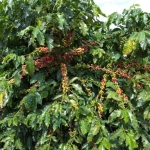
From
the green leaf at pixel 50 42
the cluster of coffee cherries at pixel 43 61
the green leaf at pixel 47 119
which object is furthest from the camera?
the cluster of coffee cherries at pixel 43 61

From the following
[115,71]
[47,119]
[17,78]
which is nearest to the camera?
[47,119]

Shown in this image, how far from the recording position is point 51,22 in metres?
2.25

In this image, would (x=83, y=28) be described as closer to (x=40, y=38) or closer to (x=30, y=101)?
(x=40, y=38)

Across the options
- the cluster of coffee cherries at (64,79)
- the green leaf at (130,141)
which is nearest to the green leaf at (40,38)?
the cluster of coffee cherries at (64,79)

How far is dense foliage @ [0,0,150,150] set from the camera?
86.4 inches

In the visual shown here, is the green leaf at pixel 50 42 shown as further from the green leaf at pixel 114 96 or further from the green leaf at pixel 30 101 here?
the green leaf at pixel 114 96

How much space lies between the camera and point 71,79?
7.78ft

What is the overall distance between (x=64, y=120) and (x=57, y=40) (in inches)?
25.1

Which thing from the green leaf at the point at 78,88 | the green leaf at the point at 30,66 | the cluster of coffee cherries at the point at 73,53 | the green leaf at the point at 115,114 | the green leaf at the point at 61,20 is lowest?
the green leaf at the point at 115,114

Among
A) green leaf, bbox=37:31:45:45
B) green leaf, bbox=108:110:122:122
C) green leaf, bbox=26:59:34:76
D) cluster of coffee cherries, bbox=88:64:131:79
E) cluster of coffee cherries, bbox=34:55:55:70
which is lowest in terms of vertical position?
green leaf, bbox=108:110:122:122

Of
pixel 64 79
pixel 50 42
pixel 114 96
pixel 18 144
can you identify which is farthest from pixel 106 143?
pixel 50 42

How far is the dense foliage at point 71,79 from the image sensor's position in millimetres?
2195

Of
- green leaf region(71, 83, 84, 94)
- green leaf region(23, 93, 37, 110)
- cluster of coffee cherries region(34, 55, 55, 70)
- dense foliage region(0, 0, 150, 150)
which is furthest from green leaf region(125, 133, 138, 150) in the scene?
cluster of coffee cherries region(34, 55, 55, 70)

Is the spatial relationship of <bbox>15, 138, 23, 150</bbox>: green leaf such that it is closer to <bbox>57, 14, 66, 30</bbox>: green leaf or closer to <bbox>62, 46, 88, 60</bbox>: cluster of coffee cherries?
<bbox>62, 46, 88, 60</bbox>: cluster of coffee cherries
